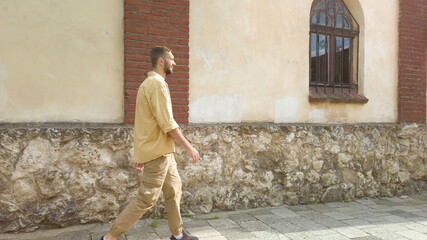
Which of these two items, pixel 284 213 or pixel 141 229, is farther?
→ pixel 284 213

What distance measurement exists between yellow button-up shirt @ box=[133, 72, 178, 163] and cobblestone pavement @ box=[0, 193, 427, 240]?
1119 mm

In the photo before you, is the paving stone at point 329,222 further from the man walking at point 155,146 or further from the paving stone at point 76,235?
the paving stone at point 76,235

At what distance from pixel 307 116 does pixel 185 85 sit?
6.92 feet

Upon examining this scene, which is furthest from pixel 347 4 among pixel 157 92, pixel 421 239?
pixel 157 92

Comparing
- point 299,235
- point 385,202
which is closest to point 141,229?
point 299,235

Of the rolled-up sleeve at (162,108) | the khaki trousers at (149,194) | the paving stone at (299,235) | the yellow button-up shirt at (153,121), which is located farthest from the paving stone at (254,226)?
the rolled-up sleeve at (162,108)

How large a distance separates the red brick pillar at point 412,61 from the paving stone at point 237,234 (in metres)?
4.04

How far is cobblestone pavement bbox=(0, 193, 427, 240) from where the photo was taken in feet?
12.8

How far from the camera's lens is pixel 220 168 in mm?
4840

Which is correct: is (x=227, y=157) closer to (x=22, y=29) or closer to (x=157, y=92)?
(x=157, y=92)

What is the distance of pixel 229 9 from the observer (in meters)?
5.04

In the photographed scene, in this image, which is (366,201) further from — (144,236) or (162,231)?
(144,236)

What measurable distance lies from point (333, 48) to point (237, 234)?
3.81 metres

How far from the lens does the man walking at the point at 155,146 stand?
316 centimetres
